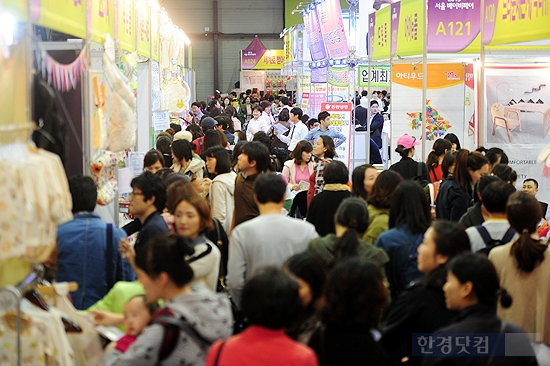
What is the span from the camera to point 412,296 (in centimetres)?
302

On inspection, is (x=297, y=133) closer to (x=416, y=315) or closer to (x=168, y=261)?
(x=416, y=315)

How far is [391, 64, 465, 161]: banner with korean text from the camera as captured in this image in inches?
356

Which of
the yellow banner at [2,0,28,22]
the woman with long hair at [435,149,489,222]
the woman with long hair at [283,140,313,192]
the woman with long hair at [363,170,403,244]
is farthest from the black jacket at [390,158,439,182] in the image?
the yellow banner at [2,0,28,22]

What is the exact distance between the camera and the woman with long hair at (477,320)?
8.34 feet

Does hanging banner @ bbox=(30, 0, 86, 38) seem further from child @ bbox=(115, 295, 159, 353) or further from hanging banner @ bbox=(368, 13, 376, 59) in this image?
hanging banner @ bbox=(368, 13, 376, 59)

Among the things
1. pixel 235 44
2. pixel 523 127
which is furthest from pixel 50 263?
pixel 235 44

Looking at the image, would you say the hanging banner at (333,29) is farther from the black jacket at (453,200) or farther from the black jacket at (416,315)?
the black jacket at (416,315)

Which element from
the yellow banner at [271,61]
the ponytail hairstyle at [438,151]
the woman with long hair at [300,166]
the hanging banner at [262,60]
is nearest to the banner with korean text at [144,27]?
the woman with long hair at [300,166]

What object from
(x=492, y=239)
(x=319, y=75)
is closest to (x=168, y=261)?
(x=492, y=239)

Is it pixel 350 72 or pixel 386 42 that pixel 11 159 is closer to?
pixel 386 42

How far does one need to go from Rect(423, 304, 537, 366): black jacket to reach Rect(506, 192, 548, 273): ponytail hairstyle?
86cm

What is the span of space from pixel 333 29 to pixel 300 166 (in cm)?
601

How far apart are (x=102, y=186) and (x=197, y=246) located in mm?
1552

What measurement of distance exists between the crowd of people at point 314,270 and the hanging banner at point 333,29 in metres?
6.39
